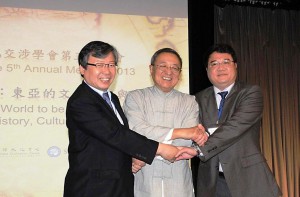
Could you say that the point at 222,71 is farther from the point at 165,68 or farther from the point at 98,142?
the point at 98,142

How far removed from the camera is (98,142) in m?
2.09

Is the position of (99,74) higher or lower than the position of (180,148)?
higher

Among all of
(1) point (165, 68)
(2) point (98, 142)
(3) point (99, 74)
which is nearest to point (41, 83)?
(1) point (165, 68)

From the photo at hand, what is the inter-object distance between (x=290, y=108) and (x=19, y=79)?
3.55 m

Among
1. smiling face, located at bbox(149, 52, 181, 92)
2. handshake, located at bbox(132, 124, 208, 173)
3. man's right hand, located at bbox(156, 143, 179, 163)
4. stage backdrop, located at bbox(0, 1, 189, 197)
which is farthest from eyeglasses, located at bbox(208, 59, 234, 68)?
stage backdrop, located at bbox(0, 1, 189, 197)

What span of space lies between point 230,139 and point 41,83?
2216 millimetres

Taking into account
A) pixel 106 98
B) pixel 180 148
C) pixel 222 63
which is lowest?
pixel 180 148

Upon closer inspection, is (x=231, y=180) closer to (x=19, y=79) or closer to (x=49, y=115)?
(x=49, y=115)

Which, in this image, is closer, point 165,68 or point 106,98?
point 106,98

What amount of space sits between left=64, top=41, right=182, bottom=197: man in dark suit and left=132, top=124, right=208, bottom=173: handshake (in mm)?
75

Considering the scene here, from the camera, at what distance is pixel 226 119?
2666 millimetres

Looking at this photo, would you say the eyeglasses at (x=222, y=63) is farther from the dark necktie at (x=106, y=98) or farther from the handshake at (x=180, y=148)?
the dark necktie at (x=106, y=98)

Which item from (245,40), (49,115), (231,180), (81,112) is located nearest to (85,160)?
(81,112)

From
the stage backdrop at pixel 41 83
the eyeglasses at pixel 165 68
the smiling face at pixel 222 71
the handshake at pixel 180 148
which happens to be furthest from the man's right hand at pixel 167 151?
the stage backdrop at pixel 41 83
